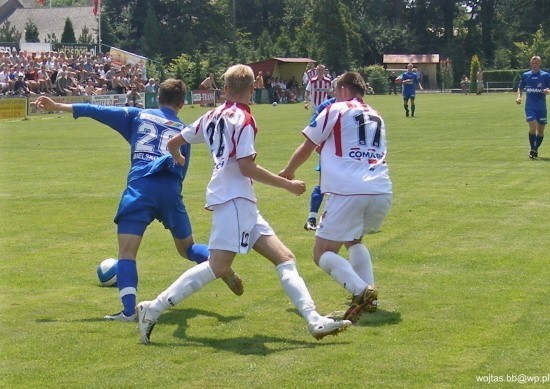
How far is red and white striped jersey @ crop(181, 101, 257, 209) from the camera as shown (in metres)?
7.12

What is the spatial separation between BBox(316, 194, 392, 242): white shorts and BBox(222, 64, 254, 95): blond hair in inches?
44.3

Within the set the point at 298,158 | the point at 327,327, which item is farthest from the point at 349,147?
the point at 327,327

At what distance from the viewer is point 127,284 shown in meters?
8.05

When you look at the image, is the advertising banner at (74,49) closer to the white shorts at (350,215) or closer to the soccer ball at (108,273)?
the soccer ball at (108,273)

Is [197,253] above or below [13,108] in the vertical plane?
below

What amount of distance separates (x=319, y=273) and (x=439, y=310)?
1.86 meters

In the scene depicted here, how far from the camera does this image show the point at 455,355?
683 cm

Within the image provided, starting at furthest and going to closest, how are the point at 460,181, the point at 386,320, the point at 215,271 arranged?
the point at 460,181 → the point at 386,320 → the point at 215,271

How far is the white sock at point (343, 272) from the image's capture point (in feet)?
25.0

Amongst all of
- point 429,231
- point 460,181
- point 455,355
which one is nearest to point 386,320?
point 455,355

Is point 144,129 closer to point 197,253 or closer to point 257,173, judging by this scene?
point 197,253

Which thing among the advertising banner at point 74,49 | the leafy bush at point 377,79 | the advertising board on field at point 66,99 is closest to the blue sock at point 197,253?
the advertising board on field at point 66,99

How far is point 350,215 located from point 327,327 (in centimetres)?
105

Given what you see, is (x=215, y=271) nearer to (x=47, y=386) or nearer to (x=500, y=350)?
(x=47, y=386)
